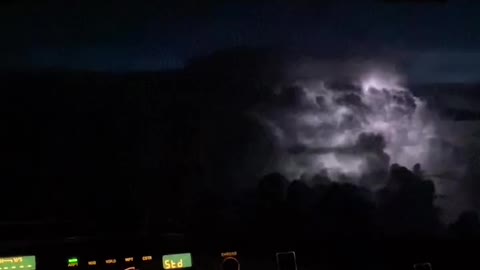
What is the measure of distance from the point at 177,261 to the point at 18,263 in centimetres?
34

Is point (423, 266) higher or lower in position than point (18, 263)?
lower

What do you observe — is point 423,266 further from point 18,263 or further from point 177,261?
point 18,263

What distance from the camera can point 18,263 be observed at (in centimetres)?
140

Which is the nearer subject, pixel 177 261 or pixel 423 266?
pixel 177 261

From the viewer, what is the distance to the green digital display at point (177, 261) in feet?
4.81

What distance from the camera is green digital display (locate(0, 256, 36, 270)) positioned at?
138cm

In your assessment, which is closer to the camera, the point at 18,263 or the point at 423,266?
the point at 18,263

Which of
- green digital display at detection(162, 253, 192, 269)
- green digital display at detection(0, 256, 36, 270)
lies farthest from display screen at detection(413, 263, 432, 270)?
green digital display at detection(0, 256, 36, 270)

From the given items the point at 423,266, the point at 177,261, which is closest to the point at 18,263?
the point at 177,261

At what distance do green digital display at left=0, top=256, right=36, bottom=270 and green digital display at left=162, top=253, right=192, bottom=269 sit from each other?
0.28 metres

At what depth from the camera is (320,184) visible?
65.1 inches

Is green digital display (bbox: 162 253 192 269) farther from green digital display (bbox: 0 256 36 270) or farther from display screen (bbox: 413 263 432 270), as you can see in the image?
display screen (bbox: 413 263 432 270)

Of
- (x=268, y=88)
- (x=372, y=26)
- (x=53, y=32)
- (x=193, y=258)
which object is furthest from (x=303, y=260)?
(x=53, y=32)

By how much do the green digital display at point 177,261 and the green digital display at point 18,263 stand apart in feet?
0.91
